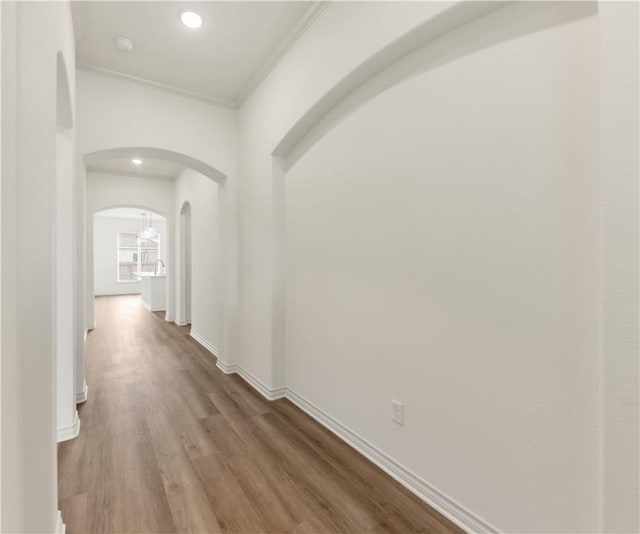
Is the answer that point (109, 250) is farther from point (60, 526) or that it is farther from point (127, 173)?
point (60, 526)

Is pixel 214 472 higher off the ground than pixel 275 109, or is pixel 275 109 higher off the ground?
pixel 275 109

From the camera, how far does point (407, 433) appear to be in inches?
72.0

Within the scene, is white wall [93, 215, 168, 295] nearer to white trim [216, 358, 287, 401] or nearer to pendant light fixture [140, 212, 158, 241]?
pendant light fixture [140, 212, 158, 241]

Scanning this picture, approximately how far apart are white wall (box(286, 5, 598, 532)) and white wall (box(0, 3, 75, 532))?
1668 mm

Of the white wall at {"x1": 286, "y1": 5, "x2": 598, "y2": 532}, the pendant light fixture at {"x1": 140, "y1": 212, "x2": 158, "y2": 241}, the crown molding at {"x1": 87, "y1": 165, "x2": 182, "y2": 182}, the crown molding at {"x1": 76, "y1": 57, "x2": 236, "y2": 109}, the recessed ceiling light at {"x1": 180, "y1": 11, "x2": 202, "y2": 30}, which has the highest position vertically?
the recessed ceiling light at {"x1": 180, "y1": 11, "x2": 202, "y2": 30}

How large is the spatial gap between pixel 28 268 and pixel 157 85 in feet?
9.64

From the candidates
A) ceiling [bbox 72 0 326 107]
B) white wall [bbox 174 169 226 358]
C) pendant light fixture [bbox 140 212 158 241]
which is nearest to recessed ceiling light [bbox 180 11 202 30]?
ceiling [bbox 72 0 326 107]

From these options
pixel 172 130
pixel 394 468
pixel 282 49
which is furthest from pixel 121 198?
pixel 394 468

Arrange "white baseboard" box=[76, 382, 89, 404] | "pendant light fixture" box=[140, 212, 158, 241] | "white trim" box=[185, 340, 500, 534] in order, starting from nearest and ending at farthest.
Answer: "white trim" box=[185, 340, 500, 534]
"white baseboard" box=[76, 382, 89, 404]
"pendant light fixture" box=[140, 212, 158, 241]

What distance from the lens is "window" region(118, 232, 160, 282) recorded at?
38.5 ft

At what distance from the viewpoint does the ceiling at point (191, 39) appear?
230cm

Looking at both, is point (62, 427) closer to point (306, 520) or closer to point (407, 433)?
point (306, 520)

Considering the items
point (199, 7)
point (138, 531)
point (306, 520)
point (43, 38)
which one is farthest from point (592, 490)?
point (199, 7)

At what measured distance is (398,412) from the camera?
1.88m
